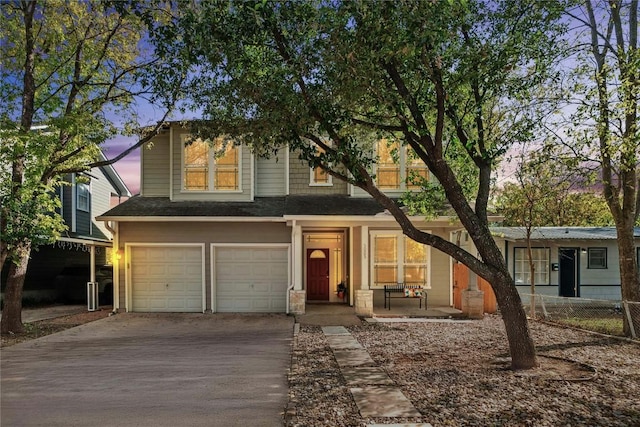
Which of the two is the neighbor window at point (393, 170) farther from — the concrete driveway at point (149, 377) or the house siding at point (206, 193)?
the concrete driveway at point (149, 377)

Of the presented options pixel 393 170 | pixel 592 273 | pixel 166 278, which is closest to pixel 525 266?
pixel 592 273

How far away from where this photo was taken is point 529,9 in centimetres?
782

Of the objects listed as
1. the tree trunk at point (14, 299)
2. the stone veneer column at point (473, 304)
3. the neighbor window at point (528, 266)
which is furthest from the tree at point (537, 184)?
the tree trunk at point (14, 299)

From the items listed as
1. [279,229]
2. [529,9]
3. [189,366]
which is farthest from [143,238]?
[529,9]

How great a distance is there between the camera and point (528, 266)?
18.8 m

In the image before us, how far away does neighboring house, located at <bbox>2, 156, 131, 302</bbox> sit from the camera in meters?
18.0

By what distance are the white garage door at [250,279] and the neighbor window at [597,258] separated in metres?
12.4

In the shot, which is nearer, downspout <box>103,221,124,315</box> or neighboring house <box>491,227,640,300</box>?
downspout <box>103,221,124,315</box>

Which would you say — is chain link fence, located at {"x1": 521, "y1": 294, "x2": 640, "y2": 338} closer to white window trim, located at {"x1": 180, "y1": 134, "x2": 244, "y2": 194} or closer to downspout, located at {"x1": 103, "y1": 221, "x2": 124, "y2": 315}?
white window trim, located at {"x1": 180, "y1": 134, "x2": 244, "y2": 194}

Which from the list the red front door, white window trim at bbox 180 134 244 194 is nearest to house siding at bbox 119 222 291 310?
white window trim at bbox 180 134 244 194

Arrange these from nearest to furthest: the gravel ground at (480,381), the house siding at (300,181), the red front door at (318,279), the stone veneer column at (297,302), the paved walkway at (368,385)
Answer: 1. the gravel ground at (480,381)
2. the paved walkway at (368,385)
3. the stone veneer column at (297,302)
4. the house siding at (300,181)
5. the red front door at (318,279)

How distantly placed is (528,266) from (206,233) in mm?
12536

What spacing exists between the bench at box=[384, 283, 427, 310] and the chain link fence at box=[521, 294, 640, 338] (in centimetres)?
290

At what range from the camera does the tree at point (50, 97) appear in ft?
33.9
